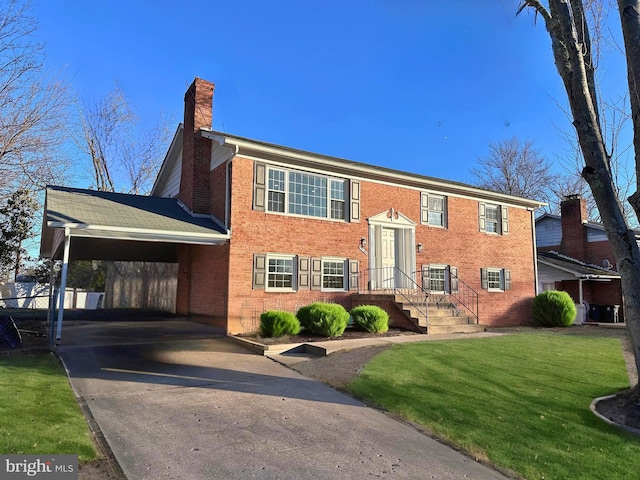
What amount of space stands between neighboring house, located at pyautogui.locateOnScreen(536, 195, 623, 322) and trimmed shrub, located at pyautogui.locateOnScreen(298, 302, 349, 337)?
14.5 meters

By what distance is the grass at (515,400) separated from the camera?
4652 mm

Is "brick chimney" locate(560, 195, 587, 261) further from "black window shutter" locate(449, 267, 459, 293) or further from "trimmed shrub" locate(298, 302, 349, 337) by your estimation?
"trimmed shrub" locate(298, 302, 349, 337)

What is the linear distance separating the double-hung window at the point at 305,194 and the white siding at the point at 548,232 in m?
18.9

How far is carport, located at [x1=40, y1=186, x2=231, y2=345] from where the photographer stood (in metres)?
10.2

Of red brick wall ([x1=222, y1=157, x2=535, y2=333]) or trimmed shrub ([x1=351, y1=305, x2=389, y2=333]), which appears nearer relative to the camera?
red brick wall ([x1=222, y1=157, x2=535, y2=333])

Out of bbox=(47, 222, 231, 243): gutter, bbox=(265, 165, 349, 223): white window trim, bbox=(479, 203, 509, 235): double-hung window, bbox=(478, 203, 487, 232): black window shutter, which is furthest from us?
bbox=(479, 203, 509, 235): double-hung window

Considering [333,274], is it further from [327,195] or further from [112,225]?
[112,225]

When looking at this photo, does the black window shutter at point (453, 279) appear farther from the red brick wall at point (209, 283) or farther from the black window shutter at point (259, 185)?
the red brick wall at point (209, 283)

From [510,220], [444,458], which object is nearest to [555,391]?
[444,458]

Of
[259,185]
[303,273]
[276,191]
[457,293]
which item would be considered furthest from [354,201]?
[457,293]

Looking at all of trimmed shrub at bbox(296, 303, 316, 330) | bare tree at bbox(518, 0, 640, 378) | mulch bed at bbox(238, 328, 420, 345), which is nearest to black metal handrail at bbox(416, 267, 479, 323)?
mulch bed at bbox(238, 328, 420, 345)

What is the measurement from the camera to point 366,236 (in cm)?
1514

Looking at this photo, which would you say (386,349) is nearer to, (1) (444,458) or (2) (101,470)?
(1) (444,458)

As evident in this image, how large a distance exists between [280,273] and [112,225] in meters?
4.86
